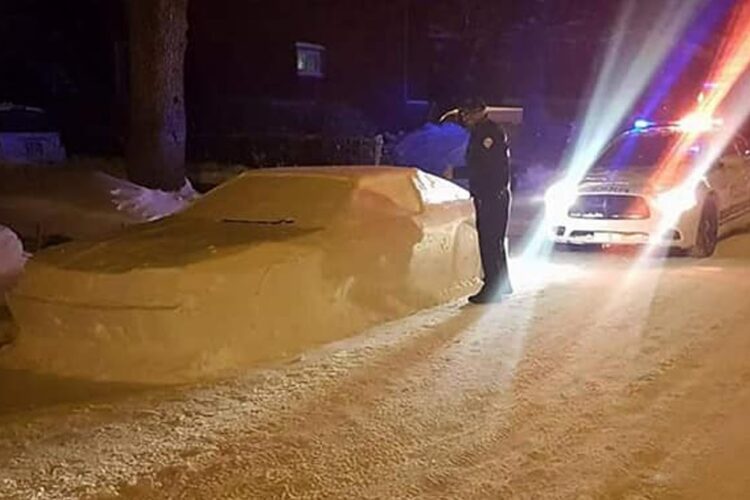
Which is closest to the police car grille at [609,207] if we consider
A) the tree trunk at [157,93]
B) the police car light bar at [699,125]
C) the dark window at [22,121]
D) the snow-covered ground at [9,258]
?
the police car light bar at [699,125]

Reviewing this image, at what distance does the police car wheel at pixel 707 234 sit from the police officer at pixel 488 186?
363 centimetres

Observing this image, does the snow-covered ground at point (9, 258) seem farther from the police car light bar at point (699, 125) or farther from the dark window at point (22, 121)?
the dark window at point (22, 121)

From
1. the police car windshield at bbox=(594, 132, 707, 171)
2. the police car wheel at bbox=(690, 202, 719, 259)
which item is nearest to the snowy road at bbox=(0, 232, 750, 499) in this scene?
the police car wheel at bbox=(690, 202, 719, 259)

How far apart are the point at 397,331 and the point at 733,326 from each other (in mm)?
2696

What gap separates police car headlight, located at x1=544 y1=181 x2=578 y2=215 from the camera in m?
12.6

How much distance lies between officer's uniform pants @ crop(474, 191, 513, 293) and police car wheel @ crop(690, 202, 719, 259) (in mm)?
3590

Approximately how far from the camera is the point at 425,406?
6395 millimetres

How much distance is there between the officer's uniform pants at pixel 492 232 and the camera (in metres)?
9.61

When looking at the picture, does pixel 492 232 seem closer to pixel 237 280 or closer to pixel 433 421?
pixel 237 280

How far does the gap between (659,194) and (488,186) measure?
11.1ft

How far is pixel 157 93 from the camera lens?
16562 millimetres

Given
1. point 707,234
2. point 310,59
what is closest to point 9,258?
point 707,234

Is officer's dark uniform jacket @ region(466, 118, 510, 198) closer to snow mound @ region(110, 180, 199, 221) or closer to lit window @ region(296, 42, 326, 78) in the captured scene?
snow mound @ region(110, 180, 199, 221)

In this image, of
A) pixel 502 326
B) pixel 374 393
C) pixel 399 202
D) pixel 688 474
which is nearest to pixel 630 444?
pixel 688 474
